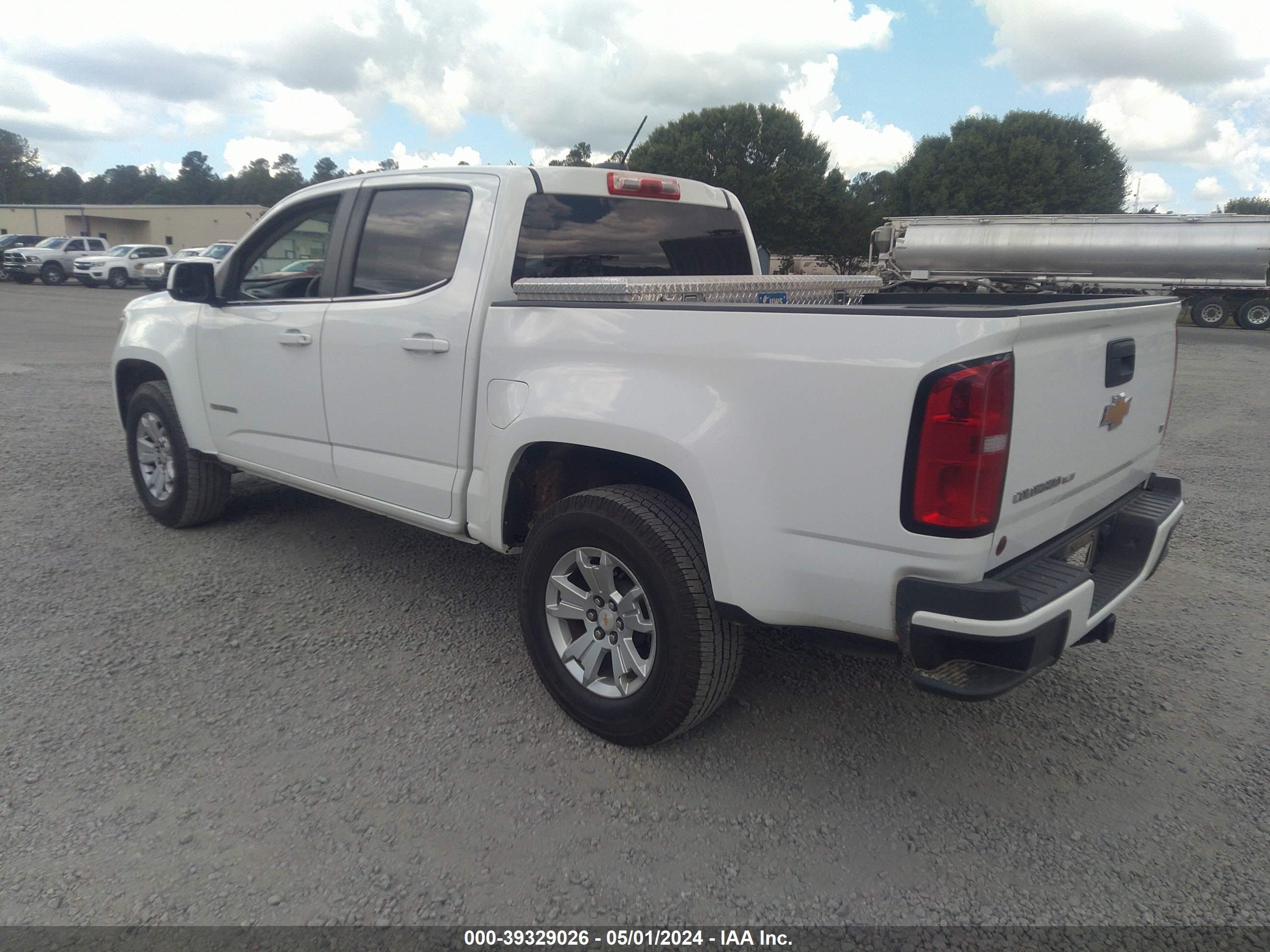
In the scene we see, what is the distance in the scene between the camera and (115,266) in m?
31.5

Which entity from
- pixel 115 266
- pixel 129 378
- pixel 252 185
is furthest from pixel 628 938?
pixel 252 185

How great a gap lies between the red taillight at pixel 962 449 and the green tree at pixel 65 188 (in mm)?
123884

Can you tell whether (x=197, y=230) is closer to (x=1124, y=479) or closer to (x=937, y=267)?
(x=937, y=267)

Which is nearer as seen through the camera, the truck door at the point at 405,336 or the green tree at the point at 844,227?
the truck door at the point at 405,336

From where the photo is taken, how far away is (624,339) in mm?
2889

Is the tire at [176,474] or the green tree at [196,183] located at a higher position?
the green tree at [196,183]

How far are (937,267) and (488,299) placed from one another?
26.4 m

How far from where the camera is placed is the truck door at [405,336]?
349 centimetres

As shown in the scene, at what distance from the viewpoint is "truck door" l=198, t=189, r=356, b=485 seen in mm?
4117

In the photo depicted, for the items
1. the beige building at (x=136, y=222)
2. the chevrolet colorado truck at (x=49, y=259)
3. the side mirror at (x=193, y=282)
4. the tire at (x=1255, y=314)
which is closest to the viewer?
the side mirror at (x=193, y=282)

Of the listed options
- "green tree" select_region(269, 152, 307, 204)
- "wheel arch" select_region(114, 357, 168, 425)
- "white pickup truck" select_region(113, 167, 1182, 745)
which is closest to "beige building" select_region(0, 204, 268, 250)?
"green tree" select_region(269, 152, 307, 204)

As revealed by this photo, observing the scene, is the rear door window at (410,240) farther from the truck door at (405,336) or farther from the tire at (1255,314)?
the tire at (1255,314)

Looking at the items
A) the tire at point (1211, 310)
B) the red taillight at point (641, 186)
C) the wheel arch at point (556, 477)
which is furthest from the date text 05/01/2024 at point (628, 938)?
the tire at point (1211, 310)

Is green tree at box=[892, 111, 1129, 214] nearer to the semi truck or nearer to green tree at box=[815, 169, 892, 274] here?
green tree at box=[815, 169, 892, 274]
